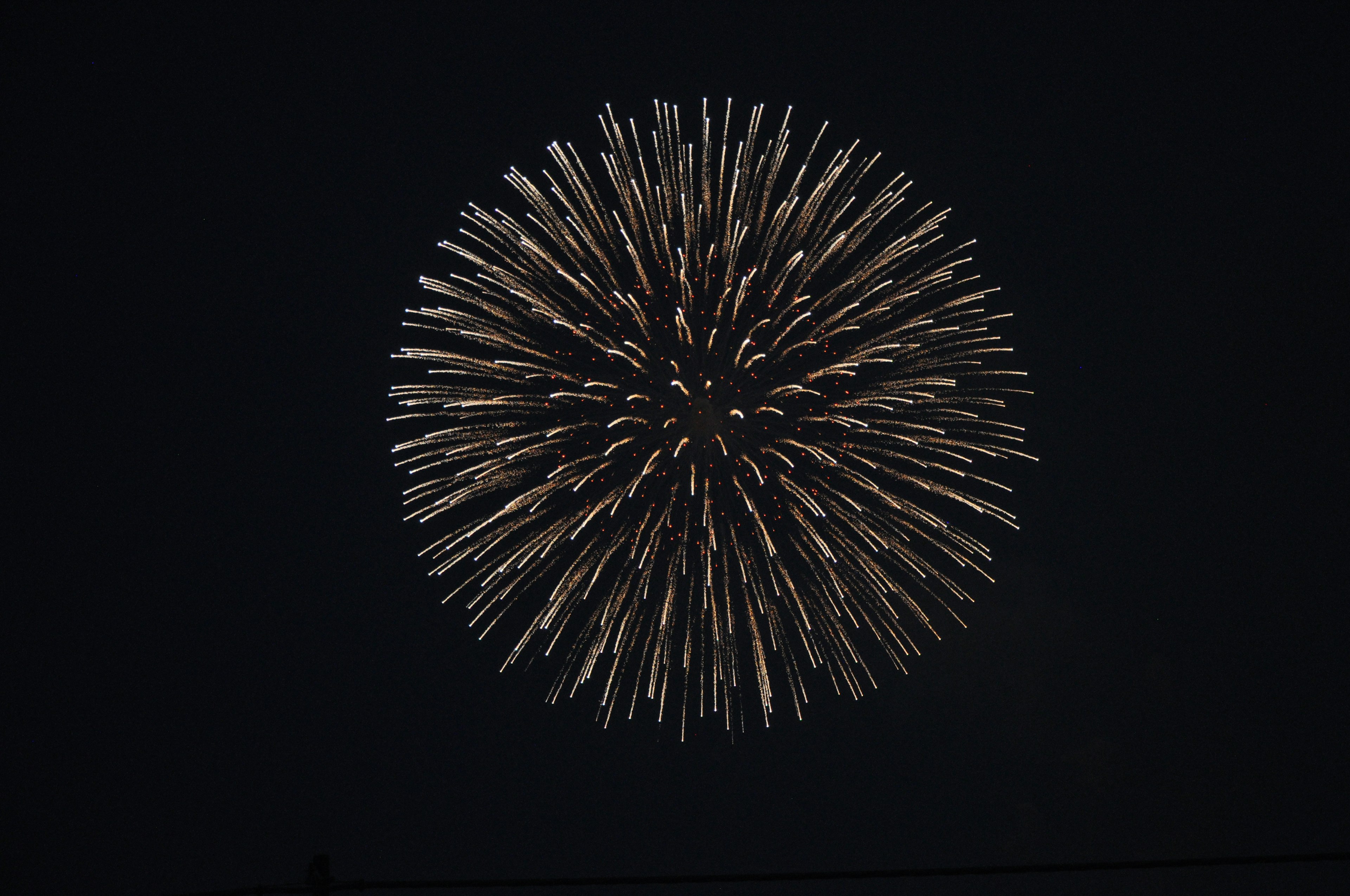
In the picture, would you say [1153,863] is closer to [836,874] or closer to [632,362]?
[836,874]

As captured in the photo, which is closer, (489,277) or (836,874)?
(836,874)

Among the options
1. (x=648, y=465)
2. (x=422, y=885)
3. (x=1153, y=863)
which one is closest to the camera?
(x=1153, y=863)

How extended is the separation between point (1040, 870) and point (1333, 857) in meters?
2.07

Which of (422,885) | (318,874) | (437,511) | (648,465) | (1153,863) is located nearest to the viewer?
(1153,863)

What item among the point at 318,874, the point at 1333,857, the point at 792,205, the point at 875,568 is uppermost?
the point at 792,205

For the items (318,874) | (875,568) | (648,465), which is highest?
(648,465)

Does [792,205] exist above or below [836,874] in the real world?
above

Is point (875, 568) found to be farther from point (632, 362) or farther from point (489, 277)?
point (489, 277)

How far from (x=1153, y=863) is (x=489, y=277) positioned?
20.5m

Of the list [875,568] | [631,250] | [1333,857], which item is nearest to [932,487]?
[875,568]

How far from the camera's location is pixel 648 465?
25766mm

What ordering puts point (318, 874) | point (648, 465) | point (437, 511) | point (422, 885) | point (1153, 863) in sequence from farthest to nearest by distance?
point (648, 465) → point (437, 511) → point (318, 874) → point (422, 885) → point (1153, 863)

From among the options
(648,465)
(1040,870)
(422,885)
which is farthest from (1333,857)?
(648,465)

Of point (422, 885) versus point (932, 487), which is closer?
point (422, 885)
